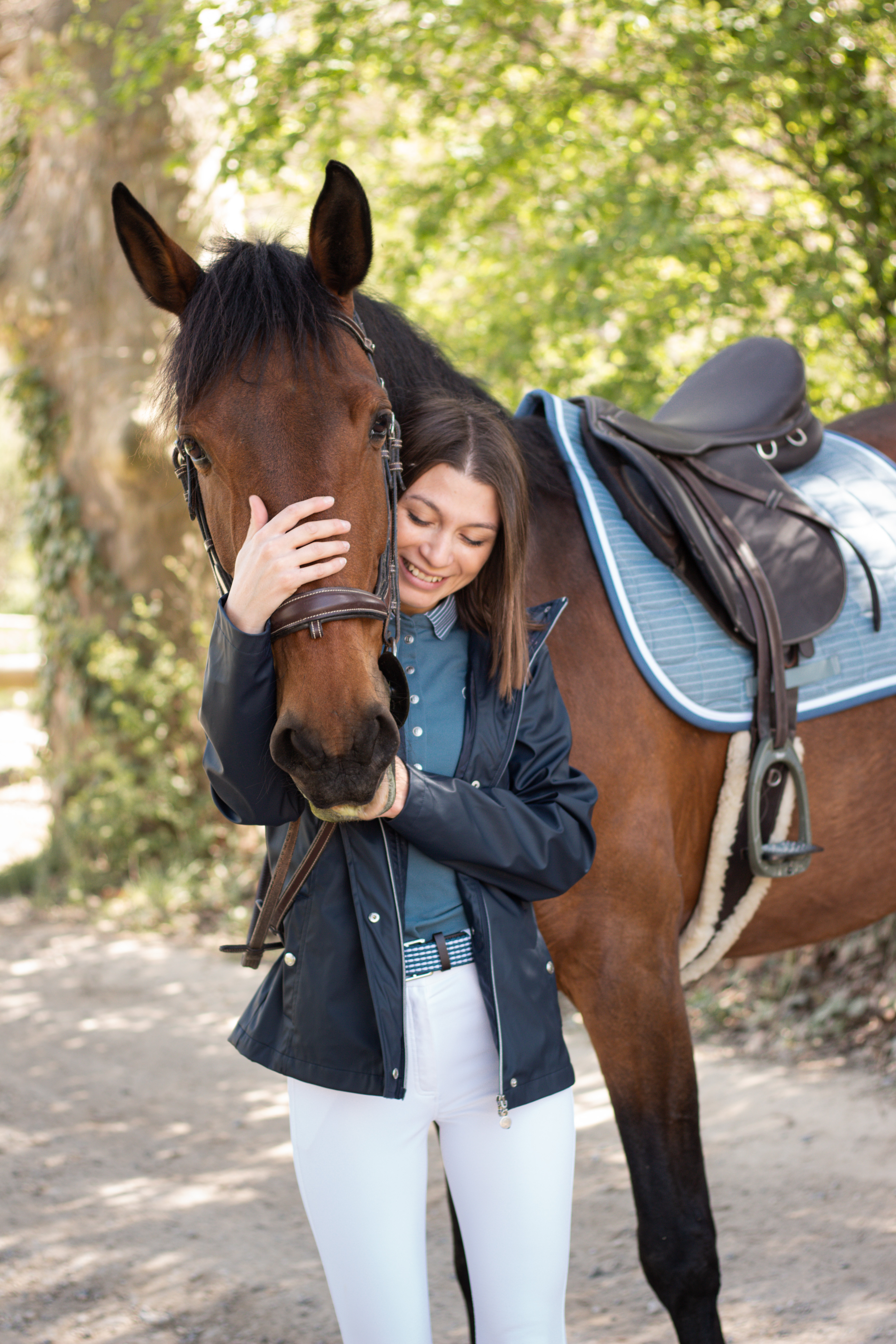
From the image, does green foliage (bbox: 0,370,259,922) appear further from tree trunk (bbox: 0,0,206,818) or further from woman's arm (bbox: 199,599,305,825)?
woman's arm (bbox: 199,599,305,825)

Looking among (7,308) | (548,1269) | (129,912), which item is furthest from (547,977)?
(7,308)

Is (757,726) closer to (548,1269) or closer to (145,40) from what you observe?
(548,1269)

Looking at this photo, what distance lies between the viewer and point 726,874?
2.04 meters

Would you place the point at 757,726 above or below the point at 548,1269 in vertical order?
above

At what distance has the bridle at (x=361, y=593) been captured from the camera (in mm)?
1243

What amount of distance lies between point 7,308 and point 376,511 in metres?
6.51

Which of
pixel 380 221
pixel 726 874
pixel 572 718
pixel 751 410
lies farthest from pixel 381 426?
pixel 380 221

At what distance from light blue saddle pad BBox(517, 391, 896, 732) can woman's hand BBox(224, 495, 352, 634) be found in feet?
2.58

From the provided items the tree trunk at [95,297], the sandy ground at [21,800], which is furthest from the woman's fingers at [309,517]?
the sandy ground at [21,800]

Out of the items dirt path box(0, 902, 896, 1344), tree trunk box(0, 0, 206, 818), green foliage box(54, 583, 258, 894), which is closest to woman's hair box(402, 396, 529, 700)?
dirt path box(0, 902, 896, 1344)

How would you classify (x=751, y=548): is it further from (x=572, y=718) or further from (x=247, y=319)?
(x=247, y=319)

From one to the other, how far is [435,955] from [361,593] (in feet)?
1.69

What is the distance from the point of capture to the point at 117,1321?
2.45 m

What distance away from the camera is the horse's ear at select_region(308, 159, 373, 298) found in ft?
4.67
